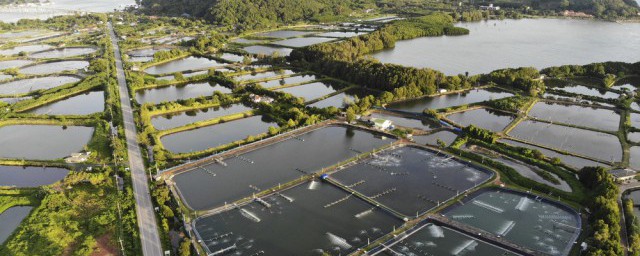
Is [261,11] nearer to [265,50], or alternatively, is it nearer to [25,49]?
[265,50]

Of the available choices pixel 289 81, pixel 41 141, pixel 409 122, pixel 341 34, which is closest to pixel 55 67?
pixel 41 141

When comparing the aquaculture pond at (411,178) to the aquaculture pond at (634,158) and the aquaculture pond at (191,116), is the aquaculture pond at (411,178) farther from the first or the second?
the aquaculture pond at (191,116)

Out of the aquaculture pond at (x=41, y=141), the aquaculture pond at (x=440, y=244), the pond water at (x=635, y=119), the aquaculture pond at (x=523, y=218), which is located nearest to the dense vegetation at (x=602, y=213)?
the aquaculture pond at (x=523, y=218)

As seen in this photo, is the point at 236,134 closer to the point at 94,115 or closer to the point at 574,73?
the point at 94,115

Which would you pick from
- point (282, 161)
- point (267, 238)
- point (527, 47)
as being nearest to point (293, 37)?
point (527, 47)

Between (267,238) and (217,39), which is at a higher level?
(217,39)

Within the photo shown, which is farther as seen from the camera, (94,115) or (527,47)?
(527,47)

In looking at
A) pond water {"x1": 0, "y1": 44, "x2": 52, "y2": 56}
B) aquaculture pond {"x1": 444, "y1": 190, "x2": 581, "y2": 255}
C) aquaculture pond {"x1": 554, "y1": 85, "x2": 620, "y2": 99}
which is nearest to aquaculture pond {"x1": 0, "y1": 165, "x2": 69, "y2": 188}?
aquaculture pond {"x1": 444, "y1": 190, "x2": 581, "y2": 255}
